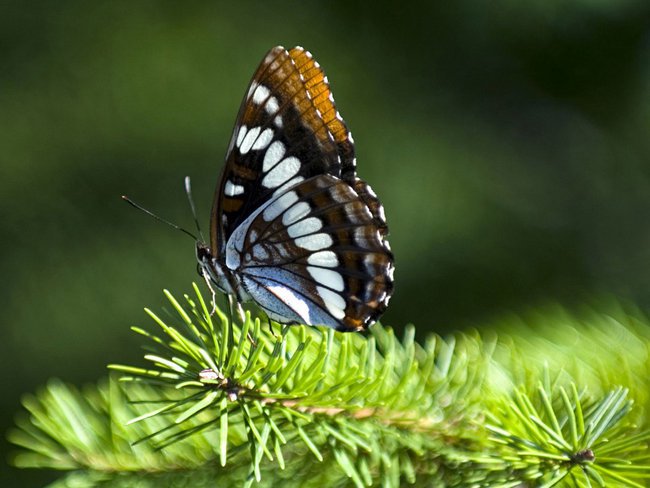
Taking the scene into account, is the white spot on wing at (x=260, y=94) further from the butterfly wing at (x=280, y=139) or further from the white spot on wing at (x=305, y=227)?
the white spot on wing at (x=305, y=227)

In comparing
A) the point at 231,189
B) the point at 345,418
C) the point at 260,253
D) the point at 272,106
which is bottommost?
the point at 345,418

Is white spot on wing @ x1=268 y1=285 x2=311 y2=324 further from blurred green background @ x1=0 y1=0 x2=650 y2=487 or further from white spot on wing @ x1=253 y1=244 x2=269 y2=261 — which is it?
blurred green background @ x1=0 y1=0 x2=650 y2=487

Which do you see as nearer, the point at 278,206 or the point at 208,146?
the point at 278,206

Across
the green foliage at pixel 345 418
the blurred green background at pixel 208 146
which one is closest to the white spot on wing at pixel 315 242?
the green foliage at pixel 345 418

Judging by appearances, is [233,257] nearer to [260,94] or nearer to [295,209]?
[295,209]

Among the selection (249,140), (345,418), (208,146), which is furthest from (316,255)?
(208,146)

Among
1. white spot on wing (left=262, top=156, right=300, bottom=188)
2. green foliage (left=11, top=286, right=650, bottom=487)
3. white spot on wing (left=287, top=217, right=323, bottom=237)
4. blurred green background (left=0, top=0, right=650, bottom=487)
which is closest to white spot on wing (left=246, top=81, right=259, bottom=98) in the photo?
white spot on wing (left=262, top=156, right=300, bottom=188)

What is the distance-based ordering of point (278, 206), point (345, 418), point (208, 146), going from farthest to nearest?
point (208, 146) < point (278, 206) < point (345, 418)
